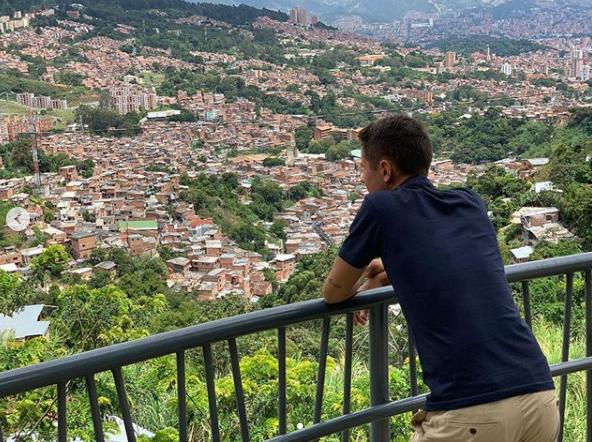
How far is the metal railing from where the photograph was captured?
1.20 metres

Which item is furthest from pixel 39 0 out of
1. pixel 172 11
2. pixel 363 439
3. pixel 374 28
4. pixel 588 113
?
pixel 363 439

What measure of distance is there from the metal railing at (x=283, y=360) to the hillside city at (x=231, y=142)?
44 centimetres

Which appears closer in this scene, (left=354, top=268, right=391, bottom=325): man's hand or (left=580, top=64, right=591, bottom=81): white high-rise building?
(left=354, top=268, right=391, bottom=325): man's hand

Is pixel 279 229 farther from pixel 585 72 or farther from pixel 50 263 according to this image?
pixel 585 72

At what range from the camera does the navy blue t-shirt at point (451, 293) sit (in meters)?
1.27

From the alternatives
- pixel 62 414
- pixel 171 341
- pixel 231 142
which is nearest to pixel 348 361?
pixel 171 341

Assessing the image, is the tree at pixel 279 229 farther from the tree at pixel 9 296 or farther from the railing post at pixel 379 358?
the railing post at pixel 379 358

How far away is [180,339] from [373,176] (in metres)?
0.44

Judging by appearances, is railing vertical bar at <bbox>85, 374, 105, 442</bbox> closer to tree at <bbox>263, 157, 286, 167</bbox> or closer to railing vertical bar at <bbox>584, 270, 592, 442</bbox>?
railing vertical bar at <bbox>584, 270, 592, 442</bbox>

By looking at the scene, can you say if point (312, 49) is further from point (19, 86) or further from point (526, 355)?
point (526, 355)

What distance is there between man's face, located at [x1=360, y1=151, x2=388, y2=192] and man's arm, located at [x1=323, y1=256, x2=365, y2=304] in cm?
14

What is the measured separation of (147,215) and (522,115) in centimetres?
1248

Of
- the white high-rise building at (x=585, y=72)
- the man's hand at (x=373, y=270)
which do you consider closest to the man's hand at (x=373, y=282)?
the man's hand at (x=373, y=270)

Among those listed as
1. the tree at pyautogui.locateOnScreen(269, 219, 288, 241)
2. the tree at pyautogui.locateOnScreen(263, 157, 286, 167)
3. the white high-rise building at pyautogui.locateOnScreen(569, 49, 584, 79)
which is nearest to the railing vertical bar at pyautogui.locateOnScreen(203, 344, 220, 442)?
the tree at pyautogui.locateOnScreen(269, 219, 288, 241)
